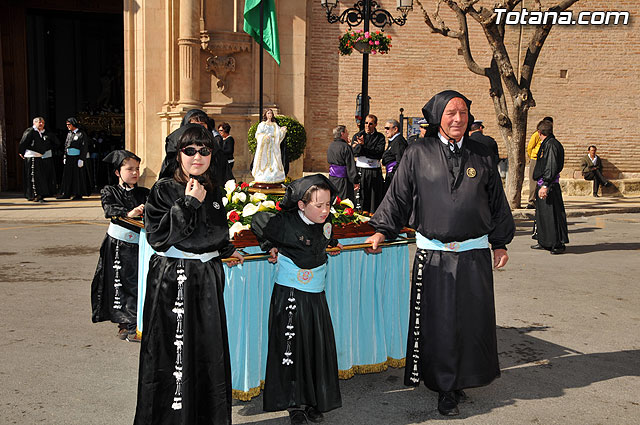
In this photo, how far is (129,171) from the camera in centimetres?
637

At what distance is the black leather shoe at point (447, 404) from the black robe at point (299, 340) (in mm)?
753

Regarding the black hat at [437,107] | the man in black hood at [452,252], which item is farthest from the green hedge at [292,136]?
the man in black hood at [452,252]

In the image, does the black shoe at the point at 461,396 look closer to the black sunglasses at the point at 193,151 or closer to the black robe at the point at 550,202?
the black sunglasses at the point at 193,151

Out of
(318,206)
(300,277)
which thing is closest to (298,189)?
(318,206)

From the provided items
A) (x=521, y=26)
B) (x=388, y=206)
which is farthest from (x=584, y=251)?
A: (x=521, y=26)

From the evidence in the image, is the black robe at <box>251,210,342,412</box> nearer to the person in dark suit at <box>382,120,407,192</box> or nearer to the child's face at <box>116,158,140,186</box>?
the child's face at <box>116,158,140,186</box>

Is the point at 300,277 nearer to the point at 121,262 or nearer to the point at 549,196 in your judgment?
the point at 121,262

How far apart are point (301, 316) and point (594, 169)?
59.9ft

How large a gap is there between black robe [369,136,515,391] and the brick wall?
15.3m

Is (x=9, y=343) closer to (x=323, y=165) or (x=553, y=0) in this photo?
(x=323, y=165)

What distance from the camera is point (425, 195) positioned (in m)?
5.04

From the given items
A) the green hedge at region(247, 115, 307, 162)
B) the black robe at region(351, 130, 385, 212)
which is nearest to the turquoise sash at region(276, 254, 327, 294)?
the black robe at region(351, 130, 385, 212)

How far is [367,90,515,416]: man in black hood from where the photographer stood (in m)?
4.94

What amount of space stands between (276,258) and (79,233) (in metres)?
8.93
